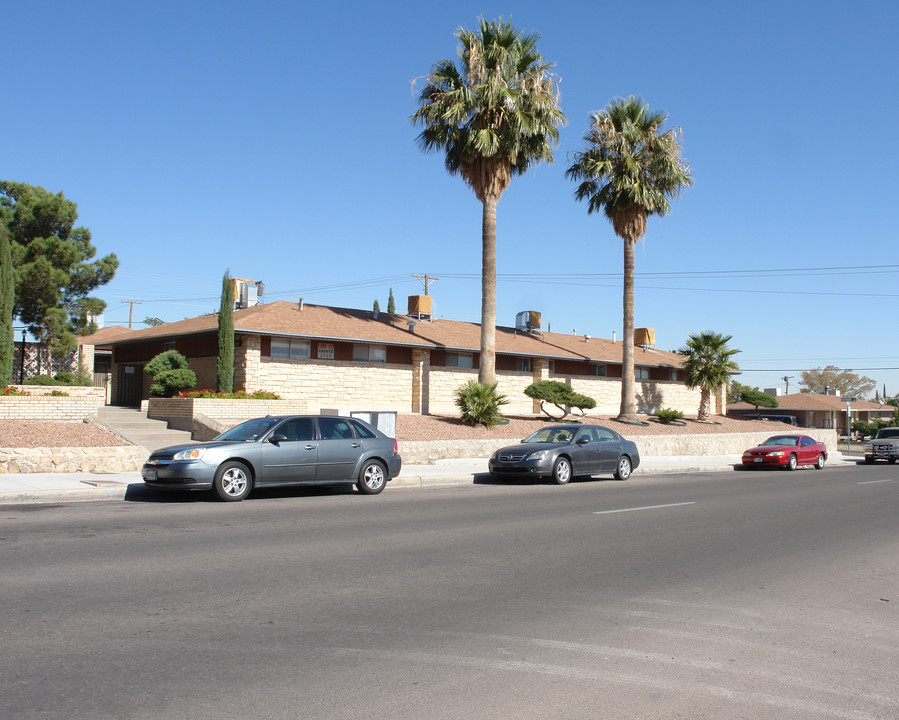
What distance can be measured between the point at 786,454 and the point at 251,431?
2054 cm

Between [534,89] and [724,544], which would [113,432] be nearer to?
[724,544]

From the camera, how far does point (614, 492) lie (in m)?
16.8

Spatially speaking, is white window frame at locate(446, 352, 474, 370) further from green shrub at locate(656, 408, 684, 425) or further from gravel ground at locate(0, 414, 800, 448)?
green shrub at locate(656, 408, 684, 425)

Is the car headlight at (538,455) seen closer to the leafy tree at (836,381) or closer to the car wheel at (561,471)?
the car wheel at (561,471)

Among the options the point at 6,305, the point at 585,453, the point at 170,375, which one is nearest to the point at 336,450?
the point at 585,453

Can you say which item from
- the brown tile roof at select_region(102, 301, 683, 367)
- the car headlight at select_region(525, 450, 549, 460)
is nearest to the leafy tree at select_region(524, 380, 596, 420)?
the brown tile roof at select_region(102, 301, 683, 367)

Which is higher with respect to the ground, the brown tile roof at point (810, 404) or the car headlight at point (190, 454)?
the brown tile roof at point (810, 404)

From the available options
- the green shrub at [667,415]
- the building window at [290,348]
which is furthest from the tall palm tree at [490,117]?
the green shrub at [667,415]

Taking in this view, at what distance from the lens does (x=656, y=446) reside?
3017cm

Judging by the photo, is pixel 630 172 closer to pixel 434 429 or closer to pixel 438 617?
pixel 434 429

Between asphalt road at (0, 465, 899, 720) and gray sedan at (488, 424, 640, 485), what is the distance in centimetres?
645

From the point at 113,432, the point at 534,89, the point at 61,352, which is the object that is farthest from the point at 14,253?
the point at 534,89

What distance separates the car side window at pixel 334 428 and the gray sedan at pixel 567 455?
493cm

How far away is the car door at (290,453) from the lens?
1368 cm
